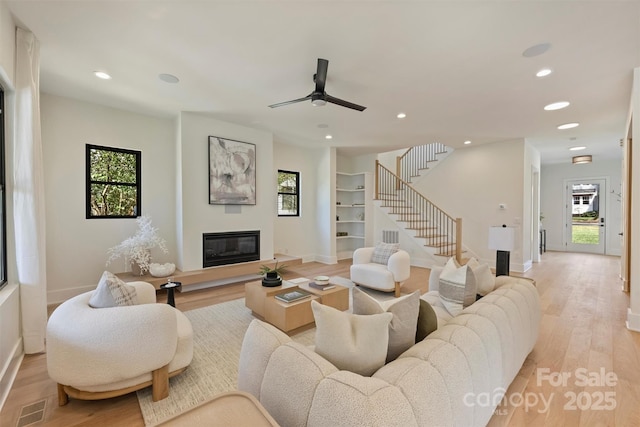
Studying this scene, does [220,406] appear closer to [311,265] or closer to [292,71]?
[292,71]

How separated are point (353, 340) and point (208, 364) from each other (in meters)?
1.77

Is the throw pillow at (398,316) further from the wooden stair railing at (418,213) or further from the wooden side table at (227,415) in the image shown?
the wooden stair railing at (418,213)

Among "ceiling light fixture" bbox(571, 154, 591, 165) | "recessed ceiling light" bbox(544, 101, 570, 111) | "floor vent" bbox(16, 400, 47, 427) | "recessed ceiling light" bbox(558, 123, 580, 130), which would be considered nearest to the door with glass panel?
"ceiling light fixture" bbox(571, 154, 591, 165)

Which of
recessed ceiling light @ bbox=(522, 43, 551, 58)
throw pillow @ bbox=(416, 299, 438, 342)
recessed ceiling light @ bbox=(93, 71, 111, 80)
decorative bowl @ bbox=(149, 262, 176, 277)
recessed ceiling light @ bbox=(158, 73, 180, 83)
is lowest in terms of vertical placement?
decorative bowl @ bbox=(149, 262, 176, 277)

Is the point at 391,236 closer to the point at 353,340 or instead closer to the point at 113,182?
Result: the point at 113,182

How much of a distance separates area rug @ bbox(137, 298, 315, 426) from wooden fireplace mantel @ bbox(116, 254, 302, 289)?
88cm

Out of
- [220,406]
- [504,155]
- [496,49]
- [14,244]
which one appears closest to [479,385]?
[220,406]

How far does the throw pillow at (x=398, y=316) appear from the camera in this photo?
1.41m

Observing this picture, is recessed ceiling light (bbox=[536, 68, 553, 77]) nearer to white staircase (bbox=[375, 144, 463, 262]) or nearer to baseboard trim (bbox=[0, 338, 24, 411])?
white staircase (bbox=[375, 144, 463, 262])

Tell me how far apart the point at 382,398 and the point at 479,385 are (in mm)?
710

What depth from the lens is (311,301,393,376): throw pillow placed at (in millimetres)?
1224

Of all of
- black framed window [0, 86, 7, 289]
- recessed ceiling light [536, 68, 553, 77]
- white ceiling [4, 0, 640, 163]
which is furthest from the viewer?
recessed ceiling light [536, 68, 553, 77]

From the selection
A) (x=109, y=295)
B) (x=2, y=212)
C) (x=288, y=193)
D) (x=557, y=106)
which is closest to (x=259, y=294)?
(x=109, y=295)

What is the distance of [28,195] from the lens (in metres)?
2.53
